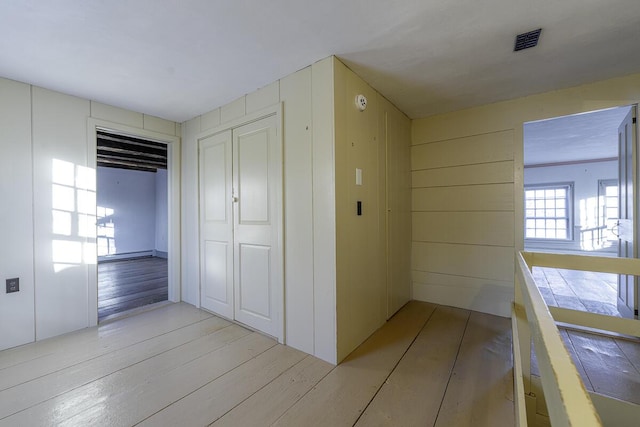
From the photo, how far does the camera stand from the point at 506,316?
276 cm

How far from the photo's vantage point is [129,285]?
4238 millimetres

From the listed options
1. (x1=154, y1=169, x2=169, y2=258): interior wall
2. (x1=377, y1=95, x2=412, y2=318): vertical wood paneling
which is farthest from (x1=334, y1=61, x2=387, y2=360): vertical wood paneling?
(x1=154, y1=169, x2=169, y2=258): interior wall

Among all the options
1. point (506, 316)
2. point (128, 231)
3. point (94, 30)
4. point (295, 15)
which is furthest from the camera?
point (128, 231)

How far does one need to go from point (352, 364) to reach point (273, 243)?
1.18 meters

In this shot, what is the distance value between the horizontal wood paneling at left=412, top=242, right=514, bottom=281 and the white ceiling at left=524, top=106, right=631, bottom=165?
154 cm

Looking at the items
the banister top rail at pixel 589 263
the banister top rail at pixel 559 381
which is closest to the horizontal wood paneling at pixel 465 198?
the banister top rail at pixel 589 263

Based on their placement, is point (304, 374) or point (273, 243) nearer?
point (304, 374)

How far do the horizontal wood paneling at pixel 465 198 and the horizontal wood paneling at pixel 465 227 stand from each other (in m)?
0.07

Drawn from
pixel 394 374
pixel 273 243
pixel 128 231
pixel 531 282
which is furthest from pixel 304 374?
pixel 128 231

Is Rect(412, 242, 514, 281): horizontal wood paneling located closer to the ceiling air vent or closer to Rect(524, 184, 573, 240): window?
the ceiling air vent

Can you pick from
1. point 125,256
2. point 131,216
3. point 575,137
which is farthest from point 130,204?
point 575,137

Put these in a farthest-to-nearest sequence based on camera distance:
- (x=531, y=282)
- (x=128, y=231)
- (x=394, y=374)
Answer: (x=128, y=231)
(x=394, y=374)
(x=531, y=282)

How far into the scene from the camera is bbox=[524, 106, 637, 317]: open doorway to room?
3.65m

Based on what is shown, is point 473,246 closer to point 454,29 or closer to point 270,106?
point 454,29
